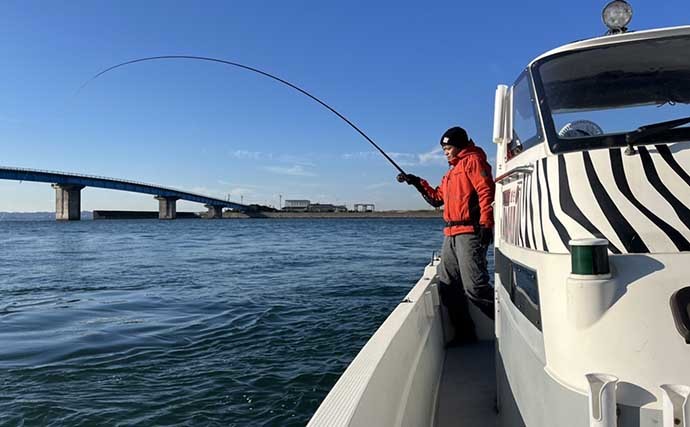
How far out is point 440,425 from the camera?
3.26 m

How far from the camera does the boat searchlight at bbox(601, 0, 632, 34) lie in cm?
267

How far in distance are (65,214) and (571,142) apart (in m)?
89.4

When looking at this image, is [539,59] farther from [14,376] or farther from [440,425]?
[14,376]

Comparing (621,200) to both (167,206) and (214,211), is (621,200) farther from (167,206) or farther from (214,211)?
(214,211)

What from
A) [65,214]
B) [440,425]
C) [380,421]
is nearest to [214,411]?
[440,425]

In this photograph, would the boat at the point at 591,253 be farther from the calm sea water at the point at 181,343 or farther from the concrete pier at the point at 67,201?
the concrete pier at the point at 67,201

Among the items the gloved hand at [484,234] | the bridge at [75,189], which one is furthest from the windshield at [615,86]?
the bridge at [75,189]

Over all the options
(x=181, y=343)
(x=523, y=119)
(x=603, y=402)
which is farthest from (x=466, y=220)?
(x=181, y=343)

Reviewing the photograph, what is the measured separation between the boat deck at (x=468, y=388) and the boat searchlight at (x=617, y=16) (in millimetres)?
2344

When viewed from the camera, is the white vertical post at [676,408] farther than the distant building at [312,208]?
No

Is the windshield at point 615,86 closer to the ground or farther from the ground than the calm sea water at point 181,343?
farther from the ground

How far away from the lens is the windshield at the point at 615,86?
96.7 inches

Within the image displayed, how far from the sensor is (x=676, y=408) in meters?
1.42

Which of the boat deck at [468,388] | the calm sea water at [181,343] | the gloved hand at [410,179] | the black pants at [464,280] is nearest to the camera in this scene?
the boat deck at [468,388]
